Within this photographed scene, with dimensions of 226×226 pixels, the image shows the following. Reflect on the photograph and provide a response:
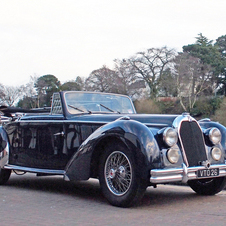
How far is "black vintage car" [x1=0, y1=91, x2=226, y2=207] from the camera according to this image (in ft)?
17.9

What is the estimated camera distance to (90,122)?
6.56 meters

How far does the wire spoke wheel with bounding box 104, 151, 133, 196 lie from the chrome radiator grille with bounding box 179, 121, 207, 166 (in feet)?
2.88

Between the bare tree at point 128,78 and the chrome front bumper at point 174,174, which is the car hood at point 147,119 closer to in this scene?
the chrome front bumper at point 174,174

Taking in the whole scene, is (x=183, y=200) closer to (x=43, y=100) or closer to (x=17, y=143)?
(x=17, y=143)

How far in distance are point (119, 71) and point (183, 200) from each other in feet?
160

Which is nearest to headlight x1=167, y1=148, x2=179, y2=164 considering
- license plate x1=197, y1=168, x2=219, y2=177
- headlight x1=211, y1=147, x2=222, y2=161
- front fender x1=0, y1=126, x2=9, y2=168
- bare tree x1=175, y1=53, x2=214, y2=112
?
license plate x1=197, y1=168, x2=219, y2=177

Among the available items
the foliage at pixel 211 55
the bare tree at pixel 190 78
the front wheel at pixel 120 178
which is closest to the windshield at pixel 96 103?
the front wheel at pixel 120 178

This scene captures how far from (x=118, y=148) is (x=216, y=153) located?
157 centimetres

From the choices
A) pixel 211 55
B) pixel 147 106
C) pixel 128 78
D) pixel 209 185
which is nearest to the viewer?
pixel 209 185

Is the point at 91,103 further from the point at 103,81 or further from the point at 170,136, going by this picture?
the point at 103,81

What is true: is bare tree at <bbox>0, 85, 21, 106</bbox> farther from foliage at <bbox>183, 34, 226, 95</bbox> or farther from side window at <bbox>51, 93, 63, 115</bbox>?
side window at <bbox>51, 93, 63, 115</bbox>

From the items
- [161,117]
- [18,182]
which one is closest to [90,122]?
[161,117]

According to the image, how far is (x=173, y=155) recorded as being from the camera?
18.1 feet

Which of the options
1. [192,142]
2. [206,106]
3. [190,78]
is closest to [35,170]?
[192,142]
